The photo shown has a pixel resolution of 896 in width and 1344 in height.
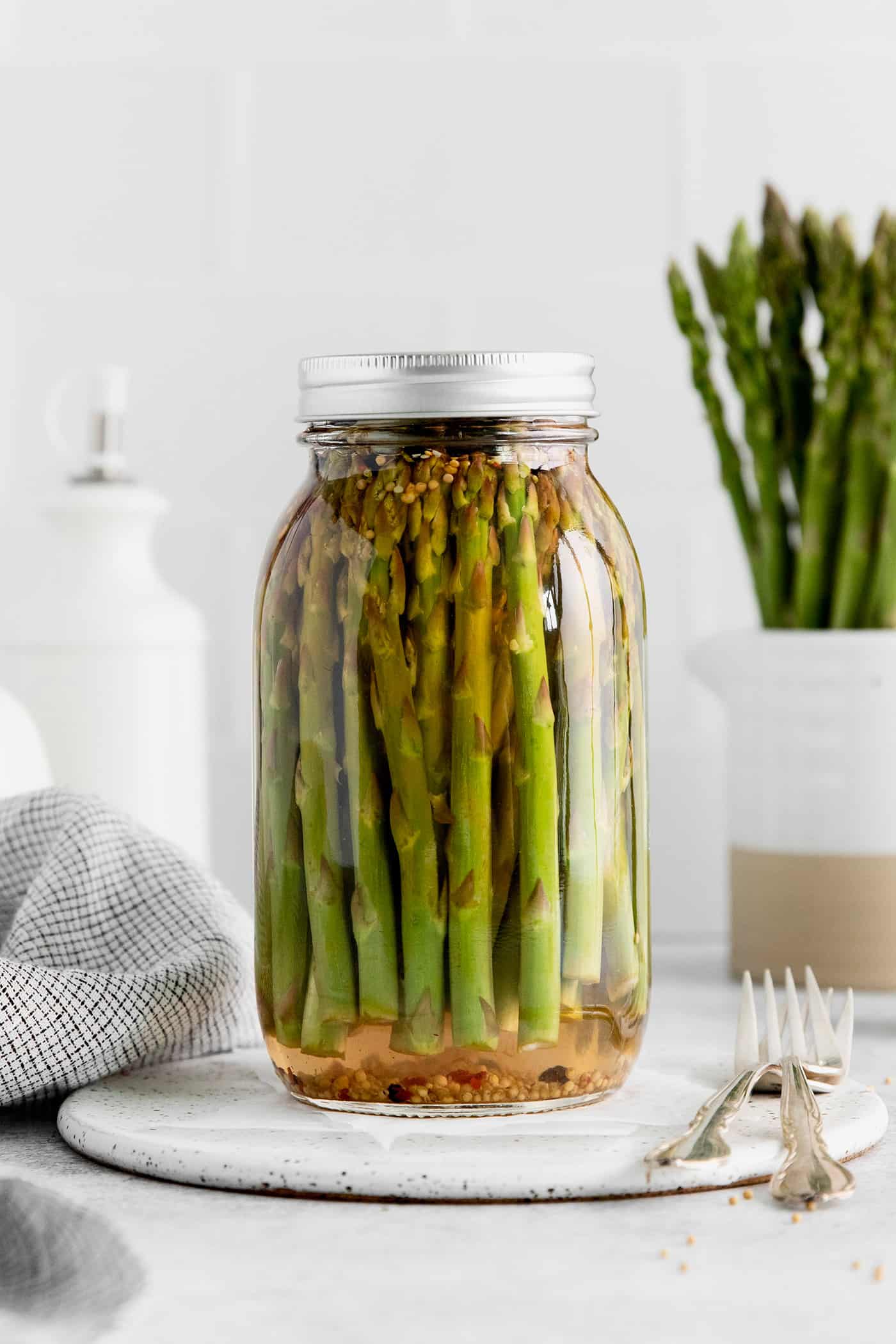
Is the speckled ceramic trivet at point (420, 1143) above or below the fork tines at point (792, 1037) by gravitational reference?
below

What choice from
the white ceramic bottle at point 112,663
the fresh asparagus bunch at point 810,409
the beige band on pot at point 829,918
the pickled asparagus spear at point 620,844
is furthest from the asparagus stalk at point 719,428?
the pickled asparagus spear at point 620,844

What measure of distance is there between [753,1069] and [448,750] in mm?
185

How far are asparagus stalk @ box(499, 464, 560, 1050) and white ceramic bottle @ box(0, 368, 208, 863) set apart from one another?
0.54 meters

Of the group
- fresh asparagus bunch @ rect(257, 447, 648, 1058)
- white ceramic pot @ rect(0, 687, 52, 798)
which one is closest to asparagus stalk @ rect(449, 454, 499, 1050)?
fresh asparagus bunch @ rect(257, 447, 648, 1058)

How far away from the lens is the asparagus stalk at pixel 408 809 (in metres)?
0.63

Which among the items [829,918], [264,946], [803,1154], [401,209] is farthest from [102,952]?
[401,209]

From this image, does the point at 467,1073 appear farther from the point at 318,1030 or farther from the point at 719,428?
the point at 719,428

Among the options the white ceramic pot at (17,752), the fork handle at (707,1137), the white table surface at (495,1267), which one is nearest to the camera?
the white table surface at (495,1267)

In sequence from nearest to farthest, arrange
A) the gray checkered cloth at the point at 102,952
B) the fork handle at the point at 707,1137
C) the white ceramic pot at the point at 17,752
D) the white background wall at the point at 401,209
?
the fork handle at the point at 707,1137, the gray checkered cloth at the point at 102,952, the white ceramic pot at the point at 17,752, the white background wall at the point at 401,209

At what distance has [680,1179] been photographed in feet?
1.95

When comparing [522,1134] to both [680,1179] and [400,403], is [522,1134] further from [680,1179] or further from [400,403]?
[400,403]

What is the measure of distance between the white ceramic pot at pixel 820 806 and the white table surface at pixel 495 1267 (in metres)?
0.46

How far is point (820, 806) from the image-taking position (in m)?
1.11

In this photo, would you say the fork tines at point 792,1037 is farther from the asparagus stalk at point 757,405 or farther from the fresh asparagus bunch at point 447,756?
the asparagus stalk at point 757,405
